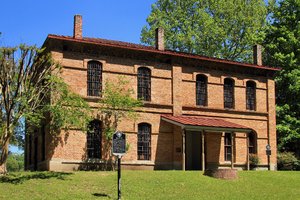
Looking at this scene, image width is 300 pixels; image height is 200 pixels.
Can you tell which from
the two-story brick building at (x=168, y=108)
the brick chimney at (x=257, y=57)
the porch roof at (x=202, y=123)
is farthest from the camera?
the brick chimney at (x=257, y=57)

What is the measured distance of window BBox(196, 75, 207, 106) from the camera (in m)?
31.1

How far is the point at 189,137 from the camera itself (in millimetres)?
30875

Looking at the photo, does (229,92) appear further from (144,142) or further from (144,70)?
(144,142)

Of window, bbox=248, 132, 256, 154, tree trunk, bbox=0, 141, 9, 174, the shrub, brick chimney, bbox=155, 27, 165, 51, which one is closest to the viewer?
tree trunk, bbox=0, 141, 9, 174

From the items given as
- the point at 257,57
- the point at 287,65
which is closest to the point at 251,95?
the point at 257,57

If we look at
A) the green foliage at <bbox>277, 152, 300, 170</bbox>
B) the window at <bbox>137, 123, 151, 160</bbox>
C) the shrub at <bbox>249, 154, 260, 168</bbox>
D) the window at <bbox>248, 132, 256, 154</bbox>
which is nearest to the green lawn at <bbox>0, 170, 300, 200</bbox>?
the window at <bbox>137, 123, 151, 160</bbox>

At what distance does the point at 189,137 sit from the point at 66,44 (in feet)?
32.5

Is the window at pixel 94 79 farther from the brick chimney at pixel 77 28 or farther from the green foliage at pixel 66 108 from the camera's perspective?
the green foliage at pixel 66 108

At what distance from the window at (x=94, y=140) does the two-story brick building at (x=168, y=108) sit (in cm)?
6

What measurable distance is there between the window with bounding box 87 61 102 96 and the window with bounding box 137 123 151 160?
3.36 meters

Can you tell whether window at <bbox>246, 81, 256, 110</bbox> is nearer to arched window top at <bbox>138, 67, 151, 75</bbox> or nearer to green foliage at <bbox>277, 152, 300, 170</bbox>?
green foliage at <bbox>277, 152, 300, 170</bbox>

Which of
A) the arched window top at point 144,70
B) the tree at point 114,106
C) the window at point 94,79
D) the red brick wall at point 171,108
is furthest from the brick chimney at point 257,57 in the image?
the window at point 94,79

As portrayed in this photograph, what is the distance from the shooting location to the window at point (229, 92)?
3225 centimetres

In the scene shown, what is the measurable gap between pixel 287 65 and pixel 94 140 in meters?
17.9
